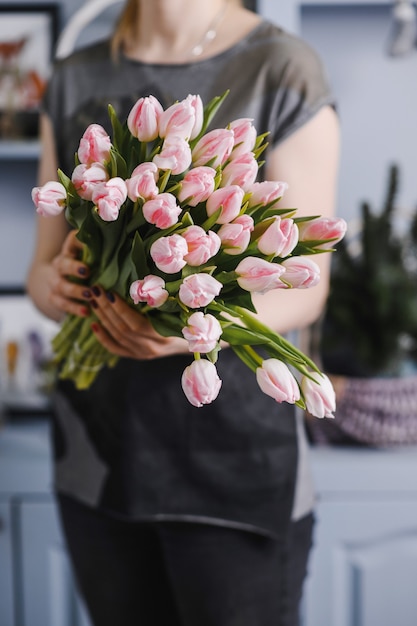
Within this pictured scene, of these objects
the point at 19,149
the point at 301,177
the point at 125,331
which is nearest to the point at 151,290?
the point at 125,331

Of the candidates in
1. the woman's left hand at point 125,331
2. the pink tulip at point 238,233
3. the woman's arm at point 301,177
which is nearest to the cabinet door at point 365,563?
the woman's arm at point 301,177

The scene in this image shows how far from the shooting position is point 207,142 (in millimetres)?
531

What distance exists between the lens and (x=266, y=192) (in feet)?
1.78

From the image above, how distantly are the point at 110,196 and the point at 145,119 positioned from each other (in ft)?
0.20

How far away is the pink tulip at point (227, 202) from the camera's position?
0.51m

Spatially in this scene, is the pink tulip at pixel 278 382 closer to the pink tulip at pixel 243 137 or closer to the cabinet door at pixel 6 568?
the pink tulip at pixel 243 137

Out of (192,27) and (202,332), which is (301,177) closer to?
(192,27)

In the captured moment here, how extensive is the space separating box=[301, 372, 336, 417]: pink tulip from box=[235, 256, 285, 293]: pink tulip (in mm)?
69

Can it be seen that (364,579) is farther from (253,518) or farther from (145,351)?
(145,351)

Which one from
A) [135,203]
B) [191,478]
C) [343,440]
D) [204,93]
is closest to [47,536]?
[343,440]

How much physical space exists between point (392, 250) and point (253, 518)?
2.61 feet

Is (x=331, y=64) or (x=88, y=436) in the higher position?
(x=331, y=64)

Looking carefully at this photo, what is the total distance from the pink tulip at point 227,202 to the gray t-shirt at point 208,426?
1.27ft

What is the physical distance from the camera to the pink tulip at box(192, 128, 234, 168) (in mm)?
518
